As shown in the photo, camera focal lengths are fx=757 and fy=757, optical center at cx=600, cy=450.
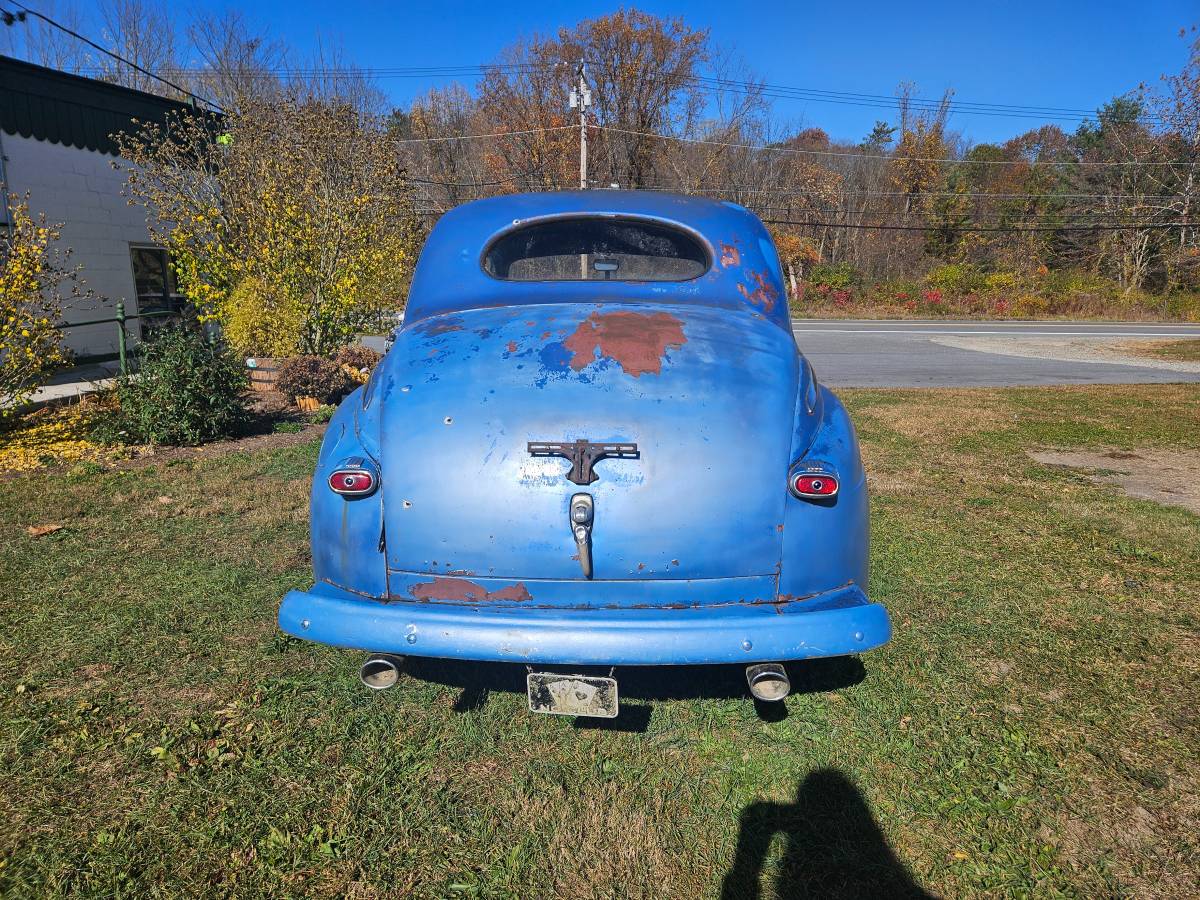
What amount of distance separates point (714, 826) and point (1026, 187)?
44501 mm

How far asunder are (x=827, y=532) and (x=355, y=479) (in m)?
1.46

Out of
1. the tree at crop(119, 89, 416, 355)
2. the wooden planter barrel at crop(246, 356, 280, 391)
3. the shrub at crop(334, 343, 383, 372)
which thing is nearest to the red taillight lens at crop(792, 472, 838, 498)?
the shrub at crop(334, 343, 383, 372)

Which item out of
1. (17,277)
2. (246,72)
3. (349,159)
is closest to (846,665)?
(17,277)

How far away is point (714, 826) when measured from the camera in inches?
90.4

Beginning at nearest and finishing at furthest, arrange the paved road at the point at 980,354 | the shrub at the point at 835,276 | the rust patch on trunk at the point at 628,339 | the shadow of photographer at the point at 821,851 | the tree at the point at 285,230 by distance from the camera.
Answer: the shadow of photographer at the point at 821,851 < the rust patch on trunk at the point at 628,339 < the tree at the point at 285,230 < the paved road at the point at 980,354 < the shrub at the point at 835,276

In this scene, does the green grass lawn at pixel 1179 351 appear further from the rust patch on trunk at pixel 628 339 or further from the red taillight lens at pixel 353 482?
the red taillight lens at pixel 353 482

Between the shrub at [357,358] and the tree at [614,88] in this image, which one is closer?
the shrub at [357,358]

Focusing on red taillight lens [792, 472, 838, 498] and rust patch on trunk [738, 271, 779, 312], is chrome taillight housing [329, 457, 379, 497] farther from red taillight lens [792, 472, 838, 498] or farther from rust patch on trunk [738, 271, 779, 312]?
rust patch on trunk [738, 271, 779, 312]

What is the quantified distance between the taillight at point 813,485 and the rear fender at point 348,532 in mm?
1272

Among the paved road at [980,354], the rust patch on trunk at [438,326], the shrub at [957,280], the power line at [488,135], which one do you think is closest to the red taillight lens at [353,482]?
the rust patch on trunk at [438,326]

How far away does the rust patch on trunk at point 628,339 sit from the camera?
8.02 feet

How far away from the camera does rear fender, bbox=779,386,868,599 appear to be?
90.1 inches

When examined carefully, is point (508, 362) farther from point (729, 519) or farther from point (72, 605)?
point (72, 605)

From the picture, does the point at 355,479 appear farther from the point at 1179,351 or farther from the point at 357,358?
the point at 1179,351
